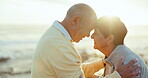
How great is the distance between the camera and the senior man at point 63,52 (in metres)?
3.57

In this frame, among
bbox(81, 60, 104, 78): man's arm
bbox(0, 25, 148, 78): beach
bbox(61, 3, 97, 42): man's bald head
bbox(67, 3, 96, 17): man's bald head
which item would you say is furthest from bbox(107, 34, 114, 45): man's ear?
bbox(0, 25, 148, 78): beach

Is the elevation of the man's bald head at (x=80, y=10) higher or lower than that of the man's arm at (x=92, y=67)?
higher

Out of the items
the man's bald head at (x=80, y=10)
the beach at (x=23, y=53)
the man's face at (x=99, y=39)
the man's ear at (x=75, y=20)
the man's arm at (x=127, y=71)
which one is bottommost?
the beach at (x=23, y=53)

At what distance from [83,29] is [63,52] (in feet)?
2.16

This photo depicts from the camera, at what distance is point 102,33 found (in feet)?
13.3

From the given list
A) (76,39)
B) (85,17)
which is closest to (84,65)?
(76,39)

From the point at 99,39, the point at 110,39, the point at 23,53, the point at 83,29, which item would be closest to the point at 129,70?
the point at 110,39

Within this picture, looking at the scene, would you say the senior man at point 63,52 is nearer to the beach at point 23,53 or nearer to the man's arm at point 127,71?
the man's arm at point 127,71

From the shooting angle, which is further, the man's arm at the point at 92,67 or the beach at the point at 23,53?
the beach at the point at 23,53

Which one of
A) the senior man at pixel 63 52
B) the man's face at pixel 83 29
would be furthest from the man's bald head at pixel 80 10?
the man's face at pixel 83 29

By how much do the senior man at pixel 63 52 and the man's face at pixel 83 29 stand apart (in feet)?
0.10

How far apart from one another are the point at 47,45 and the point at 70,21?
47 cm

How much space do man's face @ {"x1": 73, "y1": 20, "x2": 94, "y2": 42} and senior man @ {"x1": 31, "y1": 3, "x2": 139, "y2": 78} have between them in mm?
30

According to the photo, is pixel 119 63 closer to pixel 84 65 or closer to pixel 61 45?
pixel 61 45
